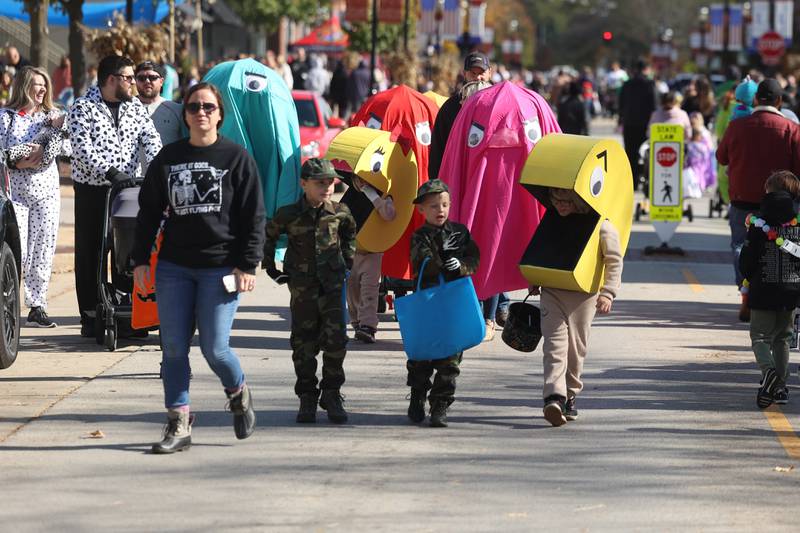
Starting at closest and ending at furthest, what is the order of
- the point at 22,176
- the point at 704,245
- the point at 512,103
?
the point at 512,103 < the point at 22,176 < the point at 704,245

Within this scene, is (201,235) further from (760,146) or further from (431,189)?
(760,146)

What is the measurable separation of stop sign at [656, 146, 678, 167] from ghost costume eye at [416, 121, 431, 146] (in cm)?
636

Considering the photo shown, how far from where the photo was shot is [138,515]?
21.2ft

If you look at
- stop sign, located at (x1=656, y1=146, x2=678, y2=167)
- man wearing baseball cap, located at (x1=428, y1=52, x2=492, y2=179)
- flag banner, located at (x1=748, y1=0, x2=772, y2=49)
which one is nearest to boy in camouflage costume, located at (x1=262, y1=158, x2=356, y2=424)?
man wearing baseball cap, located at (x1=428, y1=52, x2=492, y2=179)

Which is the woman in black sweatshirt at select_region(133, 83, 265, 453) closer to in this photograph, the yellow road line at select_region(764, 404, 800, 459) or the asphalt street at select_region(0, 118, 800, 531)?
the asphalt street at select_region(0, 118, 800, 531)

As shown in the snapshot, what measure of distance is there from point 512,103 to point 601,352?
71.4 inches

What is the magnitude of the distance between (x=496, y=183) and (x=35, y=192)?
3.44 m

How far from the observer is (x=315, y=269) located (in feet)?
27.1

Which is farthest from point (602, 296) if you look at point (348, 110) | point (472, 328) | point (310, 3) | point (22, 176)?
point (310, 3)

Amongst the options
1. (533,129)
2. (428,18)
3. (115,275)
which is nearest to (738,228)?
(533,129)

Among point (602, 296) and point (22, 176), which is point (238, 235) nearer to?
point (602, 296)

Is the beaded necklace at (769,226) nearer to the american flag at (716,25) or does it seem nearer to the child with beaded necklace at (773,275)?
the child with beaded necklace at (773,275)

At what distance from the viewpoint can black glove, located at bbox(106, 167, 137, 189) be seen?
10.1 metres

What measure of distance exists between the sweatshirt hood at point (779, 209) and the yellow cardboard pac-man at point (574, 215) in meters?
0.88
